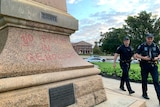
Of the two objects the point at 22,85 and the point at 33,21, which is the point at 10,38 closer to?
the point at 33,21

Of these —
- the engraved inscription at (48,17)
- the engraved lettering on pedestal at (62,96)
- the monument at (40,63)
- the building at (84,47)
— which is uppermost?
the building at (84,47)

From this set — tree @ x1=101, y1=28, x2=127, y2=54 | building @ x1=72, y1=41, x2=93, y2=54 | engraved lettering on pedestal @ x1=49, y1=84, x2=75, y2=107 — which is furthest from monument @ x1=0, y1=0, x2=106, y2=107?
building @ x1=72, y1=41, x2=93, y2=54

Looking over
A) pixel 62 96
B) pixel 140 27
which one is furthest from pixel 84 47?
pixel 62 96

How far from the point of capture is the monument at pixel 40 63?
2.73 meters

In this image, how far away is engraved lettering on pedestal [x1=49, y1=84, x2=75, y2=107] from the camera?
309cm

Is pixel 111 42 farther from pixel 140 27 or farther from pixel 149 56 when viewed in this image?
pixel 149 56

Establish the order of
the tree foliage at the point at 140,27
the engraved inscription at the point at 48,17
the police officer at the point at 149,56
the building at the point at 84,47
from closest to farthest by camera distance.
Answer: the engraved inscription at the point at 48,17 → the police officer at the point at 149,56 → the tree foliage at the point at 140,27 → the building at the point at 84,47

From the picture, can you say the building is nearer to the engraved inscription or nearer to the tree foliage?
the tree foliage

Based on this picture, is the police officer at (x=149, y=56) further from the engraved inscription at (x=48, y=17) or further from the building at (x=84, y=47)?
the building at (x=84, y=47)

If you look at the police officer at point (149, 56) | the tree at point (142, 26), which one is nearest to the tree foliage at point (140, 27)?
the tree at point (142, 26)

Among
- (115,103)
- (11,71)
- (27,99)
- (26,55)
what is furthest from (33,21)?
(115,103)

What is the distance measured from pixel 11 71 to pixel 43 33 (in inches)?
44.5

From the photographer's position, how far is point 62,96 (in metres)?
3.26

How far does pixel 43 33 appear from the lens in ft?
12.0
